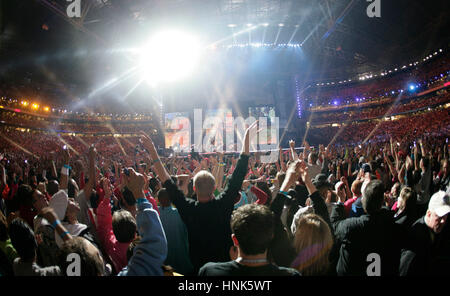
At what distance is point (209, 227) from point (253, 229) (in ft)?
2.58

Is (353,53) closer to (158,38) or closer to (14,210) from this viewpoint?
(158,38)

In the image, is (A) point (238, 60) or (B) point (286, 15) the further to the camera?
(A) point (238, 60)

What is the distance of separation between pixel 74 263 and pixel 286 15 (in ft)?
76.3

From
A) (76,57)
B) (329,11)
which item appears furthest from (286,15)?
(76,57)

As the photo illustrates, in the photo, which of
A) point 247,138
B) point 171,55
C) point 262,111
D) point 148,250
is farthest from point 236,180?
point 262,111

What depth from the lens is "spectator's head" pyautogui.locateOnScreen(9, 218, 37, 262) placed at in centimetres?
181

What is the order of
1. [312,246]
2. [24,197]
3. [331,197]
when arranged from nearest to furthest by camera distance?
[312,246], [24,197], [331,197]

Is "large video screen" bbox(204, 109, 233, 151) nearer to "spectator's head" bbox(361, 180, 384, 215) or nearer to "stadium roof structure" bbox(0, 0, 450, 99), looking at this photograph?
"stadium roof structure" bbox(0, 0, 450, 99)

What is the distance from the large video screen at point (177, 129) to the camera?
24531 millimetres

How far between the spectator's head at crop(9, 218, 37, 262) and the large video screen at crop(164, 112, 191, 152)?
22.3 metres

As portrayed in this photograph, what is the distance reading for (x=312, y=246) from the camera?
1996mm

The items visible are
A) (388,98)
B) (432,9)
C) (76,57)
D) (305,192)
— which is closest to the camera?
(305,192)

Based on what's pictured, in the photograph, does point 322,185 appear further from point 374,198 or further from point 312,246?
point 312,246

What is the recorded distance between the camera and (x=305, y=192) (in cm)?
386
